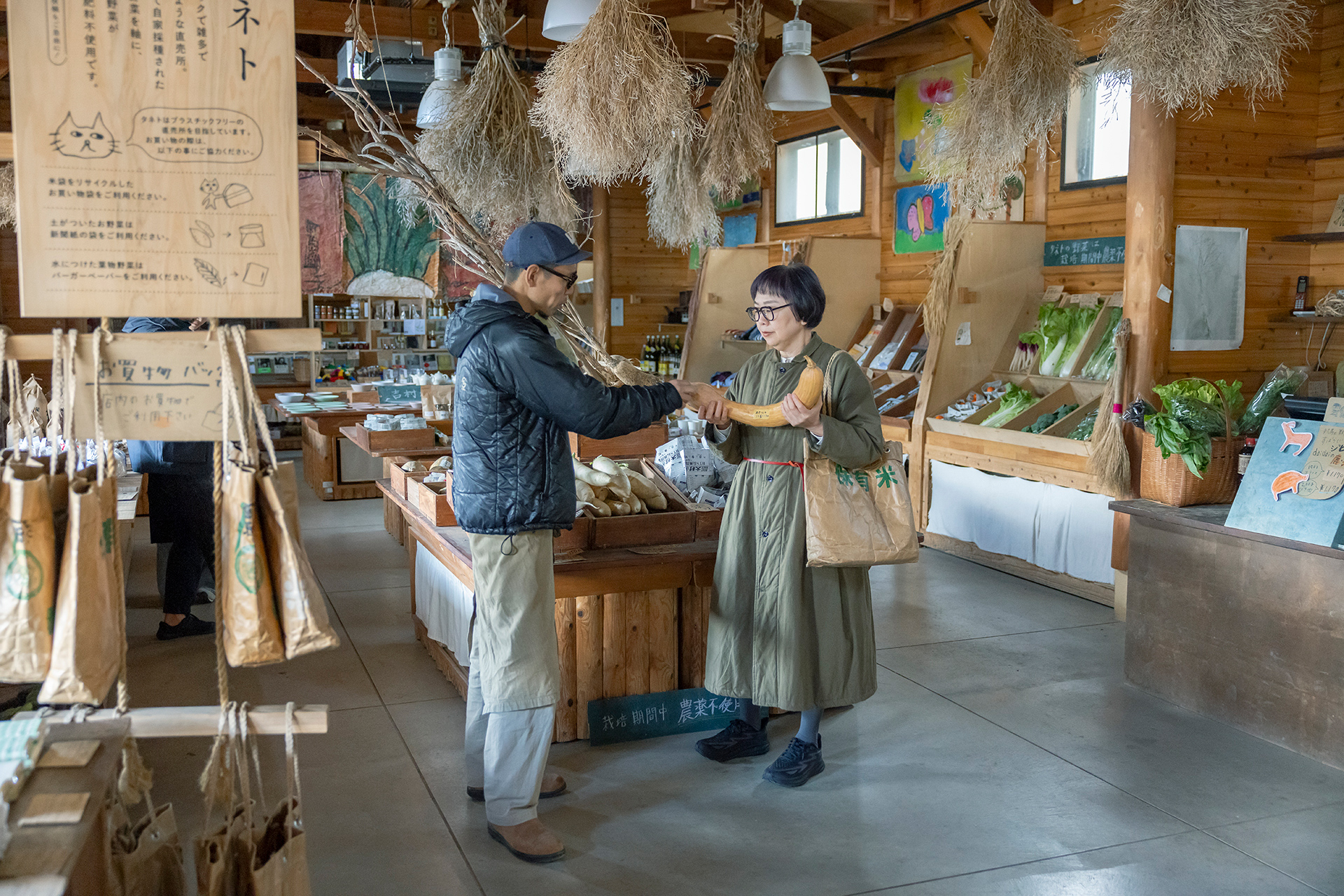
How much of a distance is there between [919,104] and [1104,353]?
9.95ft

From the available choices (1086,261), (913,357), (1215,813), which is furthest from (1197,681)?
(913,357)

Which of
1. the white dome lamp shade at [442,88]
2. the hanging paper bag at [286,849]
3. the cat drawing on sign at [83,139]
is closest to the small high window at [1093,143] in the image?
the white dome lamp shade at [442,88]

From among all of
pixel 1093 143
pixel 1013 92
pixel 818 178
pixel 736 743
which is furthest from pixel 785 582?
pixel 818 178

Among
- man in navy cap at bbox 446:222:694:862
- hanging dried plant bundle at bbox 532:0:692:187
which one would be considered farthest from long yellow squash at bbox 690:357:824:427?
hanging dried plant bundle at bbox 532:0:692:187

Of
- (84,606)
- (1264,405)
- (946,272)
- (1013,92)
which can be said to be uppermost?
(1013,92)

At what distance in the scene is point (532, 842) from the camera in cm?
274

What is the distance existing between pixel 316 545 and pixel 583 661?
352cm

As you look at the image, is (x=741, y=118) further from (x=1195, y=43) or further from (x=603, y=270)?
(x=603, y=270)

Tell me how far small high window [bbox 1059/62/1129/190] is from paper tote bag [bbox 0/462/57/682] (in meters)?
6.00

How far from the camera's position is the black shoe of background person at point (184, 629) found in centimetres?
462

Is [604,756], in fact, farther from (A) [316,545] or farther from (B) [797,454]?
(A) [316,545]

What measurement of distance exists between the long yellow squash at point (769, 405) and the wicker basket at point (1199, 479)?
2.04 meters

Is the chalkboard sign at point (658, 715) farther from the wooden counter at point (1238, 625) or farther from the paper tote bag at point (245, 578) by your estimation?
the paper tote bag at point (245, 578)

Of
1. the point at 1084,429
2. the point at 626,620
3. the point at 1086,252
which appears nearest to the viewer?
the point at 626,620
